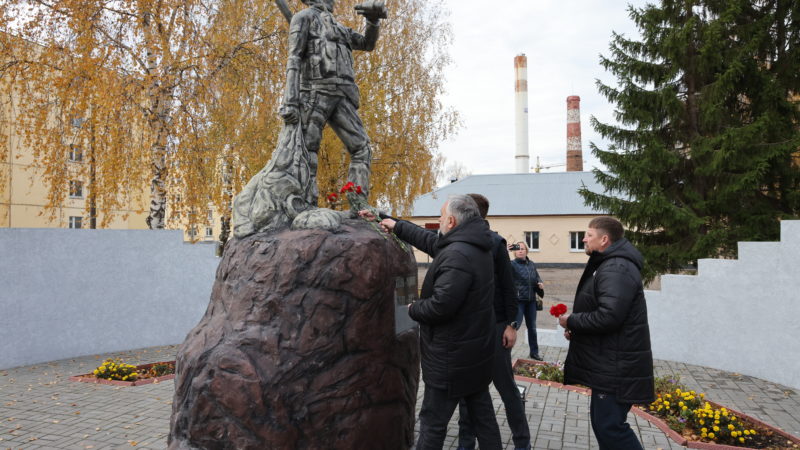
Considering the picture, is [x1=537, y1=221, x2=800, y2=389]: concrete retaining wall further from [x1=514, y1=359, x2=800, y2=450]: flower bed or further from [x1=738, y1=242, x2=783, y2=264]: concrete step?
[x1=514, y1=359, x2=800, y2=450]: flower bed

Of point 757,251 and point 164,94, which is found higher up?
point 164,94

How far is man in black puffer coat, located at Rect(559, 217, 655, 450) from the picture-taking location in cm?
313

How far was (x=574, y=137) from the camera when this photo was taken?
3544cm

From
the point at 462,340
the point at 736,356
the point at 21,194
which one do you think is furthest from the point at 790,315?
the point at 21,194

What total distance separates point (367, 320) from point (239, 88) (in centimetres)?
948

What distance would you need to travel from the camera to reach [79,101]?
980cm

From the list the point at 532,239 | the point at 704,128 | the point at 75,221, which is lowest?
the point at 532,239

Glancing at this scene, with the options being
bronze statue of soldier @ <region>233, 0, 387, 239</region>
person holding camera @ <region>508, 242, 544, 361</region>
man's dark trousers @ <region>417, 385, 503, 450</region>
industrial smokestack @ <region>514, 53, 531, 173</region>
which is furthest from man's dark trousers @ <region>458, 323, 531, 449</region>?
industrial smokestack @ <region>514, 53, 531, 173</region>

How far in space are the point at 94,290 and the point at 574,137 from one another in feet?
105

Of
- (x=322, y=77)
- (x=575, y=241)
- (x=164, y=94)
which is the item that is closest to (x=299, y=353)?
(x=322, y=77)

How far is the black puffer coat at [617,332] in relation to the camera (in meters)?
3.13

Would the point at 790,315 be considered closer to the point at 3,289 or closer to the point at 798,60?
the point at 798,60

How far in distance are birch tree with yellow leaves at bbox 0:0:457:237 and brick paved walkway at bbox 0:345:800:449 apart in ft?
13.7

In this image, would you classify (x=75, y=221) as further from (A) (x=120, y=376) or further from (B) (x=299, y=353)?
(B) (x=299, y=353)
